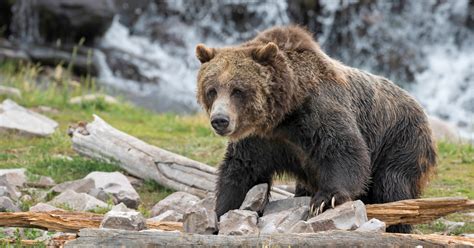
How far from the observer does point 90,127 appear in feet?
27.7

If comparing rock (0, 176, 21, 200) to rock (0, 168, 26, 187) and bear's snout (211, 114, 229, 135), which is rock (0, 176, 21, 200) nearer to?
rock (0, 168, 26, 187)

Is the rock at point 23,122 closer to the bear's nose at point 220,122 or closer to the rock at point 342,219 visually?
the bear's nose at point 220,122

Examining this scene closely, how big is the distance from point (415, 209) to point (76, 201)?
3.07 meters

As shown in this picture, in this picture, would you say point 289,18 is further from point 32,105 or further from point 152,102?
point 32,105

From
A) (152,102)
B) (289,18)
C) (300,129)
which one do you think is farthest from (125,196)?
(289,18)

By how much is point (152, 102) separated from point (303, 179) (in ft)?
41.5

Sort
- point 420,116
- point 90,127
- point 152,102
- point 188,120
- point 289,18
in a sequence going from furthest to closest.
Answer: point 289,18, point 152,102, point 188,120, point 90,127, point 420,116

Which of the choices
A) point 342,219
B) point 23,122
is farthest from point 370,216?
point 23,122

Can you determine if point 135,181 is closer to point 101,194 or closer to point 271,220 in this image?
point 101,194

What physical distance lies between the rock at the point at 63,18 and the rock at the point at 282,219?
15741 mm

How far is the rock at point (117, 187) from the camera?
23.1 ft

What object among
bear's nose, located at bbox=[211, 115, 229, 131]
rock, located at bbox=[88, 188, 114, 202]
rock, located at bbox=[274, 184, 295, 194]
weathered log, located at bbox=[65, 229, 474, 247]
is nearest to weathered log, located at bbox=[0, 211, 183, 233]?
weathered log, located at bbox=[65, 229, 474, 247]

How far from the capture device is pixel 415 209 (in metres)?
5.13

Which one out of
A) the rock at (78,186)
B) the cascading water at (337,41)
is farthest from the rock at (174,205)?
the cascading water at (337,41)
